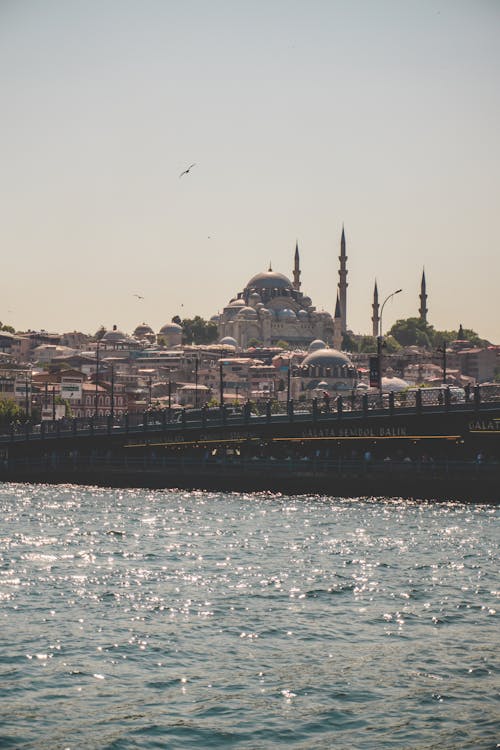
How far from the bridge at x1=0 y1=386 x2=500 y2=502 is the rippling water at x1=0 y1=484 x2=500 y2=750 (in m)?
17.4

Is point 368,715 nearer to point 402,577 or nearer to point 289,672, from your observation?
point 289,672

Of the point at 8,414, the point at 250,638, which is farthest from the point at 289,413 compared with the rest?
the point at 8,414

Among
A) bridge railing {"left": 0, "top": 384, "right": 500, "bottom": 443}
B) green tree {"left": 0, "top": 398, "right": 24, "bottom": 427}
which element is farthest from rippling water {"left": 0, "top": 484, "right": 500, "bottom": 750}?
green tree {"left": 0, "top": 398, "right": 24, "bottom": 427}

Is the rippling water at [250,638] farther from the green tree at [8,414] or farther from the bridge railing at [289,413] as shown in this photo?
the green tree at [8,414]

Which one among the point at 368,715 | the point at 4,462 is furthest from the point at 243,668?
the point at 4,462

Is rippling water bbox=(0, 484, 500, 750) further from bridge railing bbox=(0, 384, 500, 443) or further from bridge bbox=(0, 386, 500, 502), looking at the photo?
bridge railing bbox=(0, 384, 500, 443)

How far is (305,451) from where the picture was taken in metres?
86.1

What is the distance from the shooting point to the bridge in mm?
72750

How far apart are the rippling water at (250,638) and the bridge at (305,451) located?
17.4m

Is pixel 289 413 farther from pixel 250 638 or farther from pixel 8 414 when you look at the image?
pixel 8 414

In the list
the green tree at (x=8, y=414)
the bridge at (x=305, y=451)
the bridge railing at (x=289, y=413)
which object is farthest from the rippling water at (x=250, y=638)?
the green tree at (x=8, y=414)

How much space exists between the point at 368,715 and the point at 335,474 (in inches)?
1937

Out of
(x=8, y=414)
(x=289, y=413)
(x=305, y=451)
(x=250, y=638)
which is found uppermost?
(x=8, y=414)

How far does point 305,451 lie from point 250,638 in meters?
53.9
